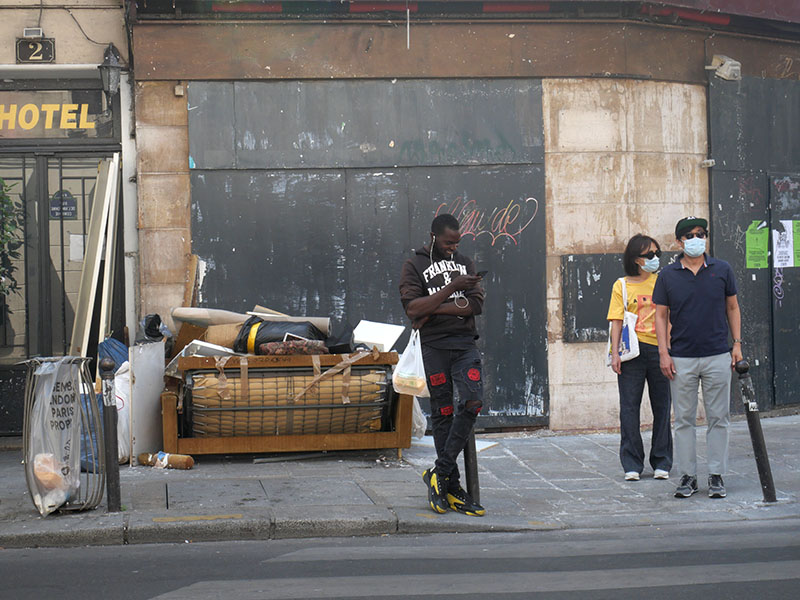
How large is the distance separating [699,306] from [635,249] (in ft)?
2.80

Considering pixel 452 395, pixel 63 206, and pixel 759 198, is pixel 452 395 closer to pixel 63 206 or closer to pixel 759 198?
pixel 63 206

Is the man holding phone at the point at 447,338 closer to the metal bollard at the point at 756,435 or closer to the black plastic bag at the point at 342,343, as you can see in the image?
the metal bollard at the point at 756,435

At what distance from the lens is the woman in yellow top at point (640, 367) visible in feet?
25.9

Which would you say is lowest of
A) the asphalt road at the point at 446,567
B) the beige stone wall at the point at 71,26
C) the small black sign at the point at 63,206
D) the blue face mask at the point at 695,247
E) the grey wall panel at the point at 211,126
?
the asphalt road at the point at 446,567

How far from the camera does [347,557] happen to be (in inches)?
229

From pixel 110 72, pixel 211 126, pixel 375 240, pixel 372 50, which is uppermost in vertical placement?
pixel 372 50

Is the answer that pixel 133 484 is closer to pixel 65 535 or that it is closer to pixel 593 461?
pixel 65 535

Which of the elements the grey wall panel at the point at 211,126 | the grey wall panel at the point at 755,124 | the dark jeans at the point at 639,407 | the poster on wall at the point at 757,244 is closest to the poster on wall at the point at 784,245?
the poster on wall at the point at 757,244

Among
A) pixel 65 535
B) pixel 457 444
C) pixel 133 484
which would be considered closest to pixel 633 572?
pixel 457 444

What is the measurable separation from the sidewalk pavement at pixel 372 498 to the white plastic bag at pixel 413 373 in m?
0.84

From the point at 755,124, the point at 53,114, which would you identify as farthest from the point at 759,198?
the point at 53,114

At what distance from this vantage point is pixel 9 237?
930 cm

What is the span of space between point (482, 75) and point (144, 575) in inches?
253

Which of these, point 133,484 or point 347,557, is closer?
point 347,557
